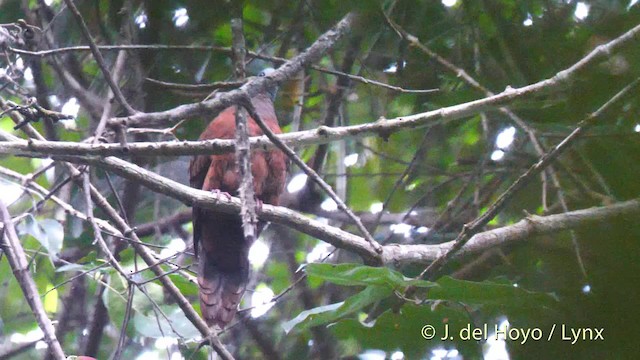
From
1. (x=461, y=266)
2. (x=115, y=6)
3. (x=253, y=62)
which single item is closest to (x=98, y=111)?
(x=115, y=6)

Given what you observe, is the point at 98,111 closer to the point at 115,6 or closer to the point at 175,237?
the point at 115,6

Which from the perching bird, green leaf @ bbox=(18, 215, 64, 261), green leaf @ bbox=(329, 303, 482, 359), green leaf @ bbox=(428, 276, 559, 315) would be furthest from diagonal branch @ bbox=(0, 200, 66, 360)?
the perching bird

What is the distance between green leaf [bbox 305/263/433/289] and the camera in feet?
5.18

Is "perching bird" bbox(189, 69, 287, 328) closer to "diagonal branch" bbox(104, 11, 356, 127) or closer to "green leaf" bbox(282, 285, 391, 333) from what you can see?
"diagonal branch" bbox(104, 11, 356, 127)

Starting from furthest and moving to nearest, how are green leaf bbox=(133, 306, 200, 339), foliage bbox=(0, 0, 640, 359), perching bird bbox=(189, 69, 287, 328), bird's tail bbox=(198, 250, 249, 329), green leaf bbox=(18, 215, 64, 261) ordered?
perching bird bbox=(189, 69, 287, 328) → bird's tail bbox=(198, 250, 249, 329) → green leaf bbox=(133, 306, 200, 339) → green leaf bbox=(18, 215, 64, 261) → foliage bbox=(0, 0, 640, 359)

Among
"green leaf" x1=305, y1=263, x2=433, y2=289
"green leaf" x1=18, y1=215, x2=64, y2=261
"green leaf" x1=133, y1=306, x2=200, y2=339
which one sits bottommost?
"green leaf" x1=305, y1=263, x2=433, y2=289

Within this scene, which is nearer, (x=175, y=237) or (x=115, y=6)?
(x=115, y=6)

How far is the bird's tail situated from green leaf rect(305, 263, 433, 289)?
4.07ft

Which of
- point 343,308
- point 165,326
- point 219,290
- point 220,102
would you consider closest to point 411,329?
point 343,308

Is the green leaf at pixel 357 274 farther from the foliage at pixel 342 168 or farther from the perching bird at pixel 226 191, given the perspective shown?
the perching bird at pixel 226 191

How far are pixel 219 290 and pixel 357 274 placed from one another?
137cm

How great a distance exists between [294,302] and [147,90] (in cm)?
101

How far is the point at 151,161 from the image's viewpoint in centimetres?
321

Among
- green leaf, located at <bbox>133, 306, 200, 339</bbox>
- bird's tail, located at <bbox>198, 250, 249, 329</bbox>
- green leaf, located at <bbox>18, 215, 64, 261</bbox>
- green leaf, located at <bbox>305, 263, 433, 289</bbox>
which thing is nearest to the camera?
green leaf, located at <bbox>305, 263, 433, 289</bbox>
